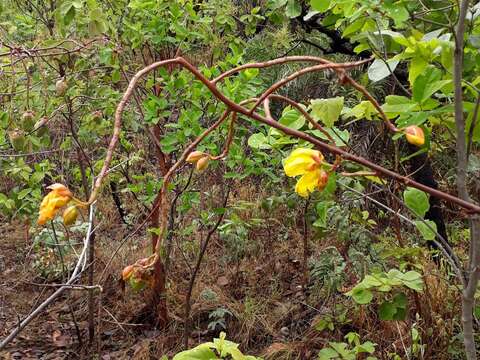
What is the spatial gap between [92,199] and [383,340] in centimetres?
247

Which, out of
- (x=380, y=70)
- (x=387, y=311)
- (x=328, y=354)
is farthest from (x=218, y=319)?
(x=380, y=70)

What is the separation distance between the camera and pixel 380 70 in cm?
93

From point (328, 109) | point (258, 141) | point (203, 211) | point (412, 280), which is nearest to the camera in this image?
point (328, 109)

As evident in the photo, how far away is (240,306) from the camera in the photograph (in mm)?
3256

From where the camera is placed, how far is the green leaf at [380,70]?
91 cm

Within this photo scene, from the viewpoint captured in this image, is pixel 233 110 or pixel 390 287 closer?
pixel 233 110

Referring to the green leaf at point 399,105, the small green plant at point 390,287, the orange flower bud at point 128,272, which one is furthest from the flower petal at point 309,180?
the small green plant at point 390,287

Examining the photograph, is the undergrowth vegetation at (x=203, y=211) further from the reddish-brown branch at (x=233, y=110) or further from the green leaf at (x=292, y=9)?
the reddish-brown branch at (x=233, y=110)

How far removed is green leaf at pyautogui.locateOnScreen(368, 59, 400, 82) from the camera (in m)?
0.91

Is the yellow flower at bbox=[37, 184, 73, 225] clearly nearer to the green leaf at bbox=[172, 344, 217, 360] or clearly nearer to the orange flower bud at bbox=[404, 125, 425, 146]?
the orange flower bud at bbox=[404, 125, 425, 146]

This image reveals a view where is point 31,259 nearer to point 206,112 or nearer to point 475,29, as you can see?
point 206,112

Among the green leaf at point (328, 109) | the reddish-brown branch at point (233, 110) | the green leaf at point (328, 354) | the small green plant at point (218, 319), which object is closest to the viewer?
the reddish-brown branch at point (233, 110)

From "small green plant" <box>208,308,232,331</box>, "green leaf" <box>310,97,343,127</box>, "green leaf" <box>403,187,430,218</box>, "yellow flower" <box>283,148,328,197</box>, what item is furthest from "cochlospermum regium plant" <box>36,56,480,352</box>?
"small green plant" <box>208,308,232,331</box>

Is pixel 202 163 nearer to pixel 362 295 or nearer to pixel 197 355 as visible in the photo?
pixel 197 355
